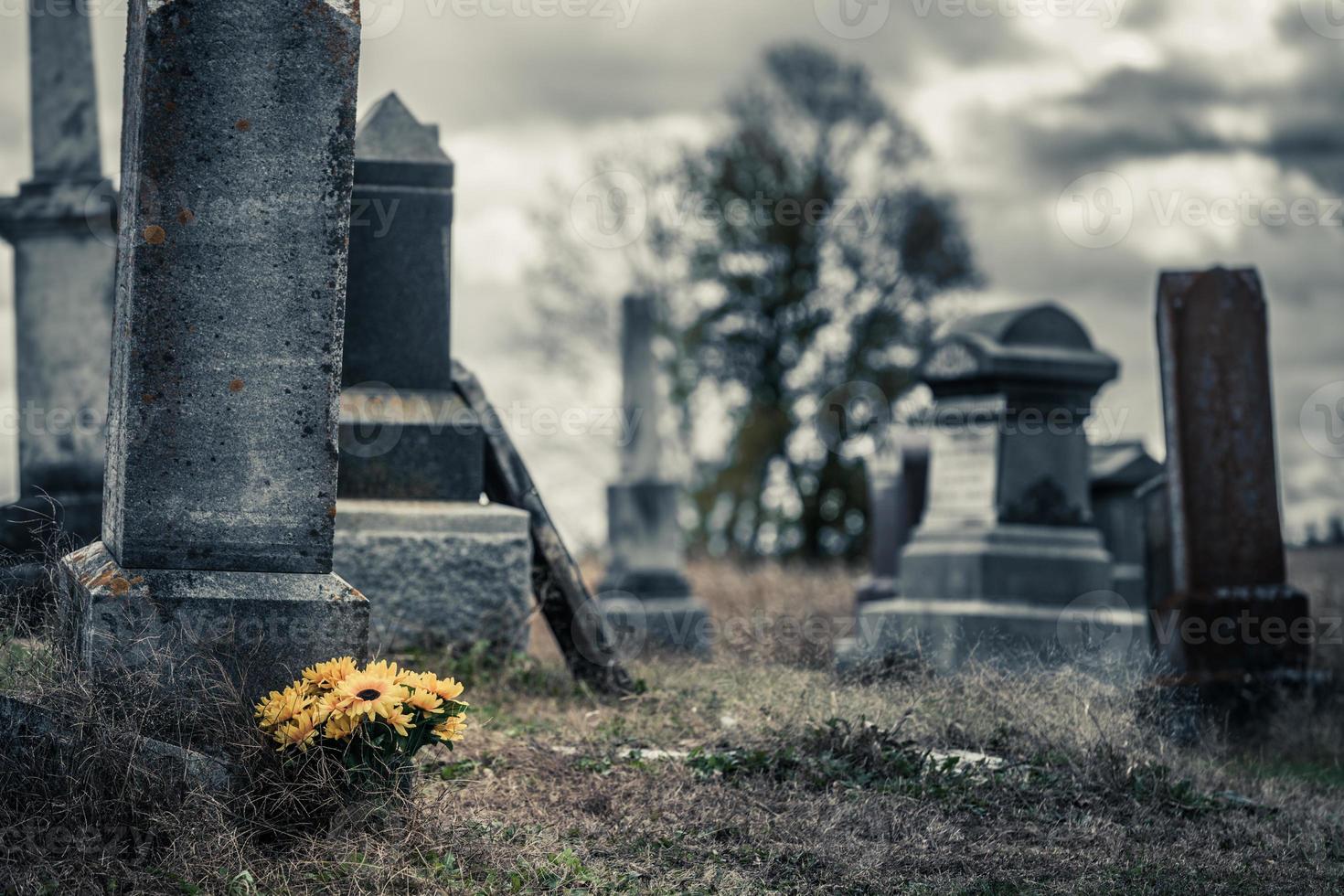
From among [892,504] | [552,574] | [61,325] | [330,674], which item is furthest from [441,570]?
[892,504]

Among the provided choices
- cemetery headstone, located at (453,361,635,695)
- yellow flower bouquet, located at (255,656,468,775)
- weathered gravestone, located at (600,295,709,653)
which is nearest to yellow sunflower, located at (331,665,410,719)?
yellow flower bouquet, located at (255,656,468,775)

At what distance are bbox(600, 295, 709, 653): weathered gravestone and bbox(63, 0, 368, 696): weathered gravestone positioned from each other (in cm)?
993

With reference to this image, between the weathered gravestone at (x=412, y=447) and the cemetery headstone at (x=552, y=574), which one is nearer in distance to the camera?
the cemetery headstone at (x=552, y=574)

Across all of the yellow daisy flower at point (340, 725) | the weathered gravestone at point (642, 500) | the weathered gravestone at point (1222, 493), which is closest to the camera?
the yellow daisy flower at point (340, 725)

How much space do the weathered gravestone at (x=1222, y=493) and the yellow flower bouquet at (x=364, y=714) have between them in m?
5.26

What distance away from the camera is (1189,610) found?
26.0 feet

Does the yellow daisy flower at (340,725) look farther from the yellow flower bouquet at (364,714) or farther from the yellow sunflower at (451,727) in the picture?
the yellow sunflower at (451,727)

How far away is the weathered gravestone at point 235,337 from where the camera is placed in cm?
416

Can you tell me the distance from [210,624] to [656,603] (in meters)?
9.99

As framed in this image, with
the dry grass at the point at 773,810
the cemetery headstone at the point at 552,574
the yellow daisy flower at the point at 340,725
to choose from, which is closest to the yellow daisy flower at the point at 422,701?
the yellow daisy flower at the point at 340,725

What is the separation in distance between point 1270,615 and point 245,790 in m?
6.22

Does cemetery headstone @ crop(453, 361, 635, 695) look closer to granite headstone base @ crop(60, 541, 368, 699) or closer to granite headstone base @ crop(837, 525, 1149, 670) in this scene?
granite headstone base @ crop(60, 541, 368, 699)

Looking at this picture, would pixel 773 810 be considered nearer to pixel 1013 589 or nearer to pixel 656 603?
pixel 1013 589

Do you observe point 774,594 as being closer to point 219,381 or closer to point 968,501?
point 968,501
